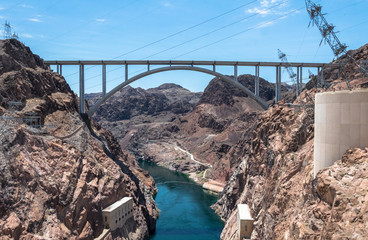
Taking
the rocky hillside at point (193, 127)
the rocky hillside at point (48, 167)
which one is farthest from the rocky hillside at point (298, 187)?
the rocky hillside at point (193, 127)

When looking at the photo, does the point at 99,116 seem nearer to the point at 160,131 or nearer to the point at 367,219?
the point at 160,131

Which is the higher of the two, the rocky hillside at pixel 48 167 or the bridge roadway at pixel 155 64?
the bridge roadway at pixel 155 64

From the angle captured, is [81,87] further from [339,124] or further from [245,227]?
[339,124]

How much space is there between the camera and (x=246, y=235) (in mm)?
28219

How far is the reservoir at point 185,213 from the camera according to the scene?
39.9m

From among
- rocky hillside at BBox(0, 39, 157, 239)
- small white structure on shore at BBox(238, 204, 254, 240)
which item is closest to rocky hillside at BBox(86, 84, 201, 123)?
rocky hillside at BBox(0, 39, 157, 239)

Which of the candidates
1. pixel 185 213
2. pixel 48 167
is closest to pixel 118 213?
pixel 48 167

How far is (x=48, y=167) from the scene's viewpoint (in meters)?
27.3

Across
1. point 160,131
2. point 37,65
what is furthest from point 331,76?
point 160,131

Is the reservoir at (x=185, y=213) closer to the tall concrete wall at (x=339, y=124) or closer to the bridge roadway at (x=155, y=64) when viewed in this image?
the bridge roadway at (x=155, y=64)

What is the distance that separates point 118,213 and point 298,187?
19.5m

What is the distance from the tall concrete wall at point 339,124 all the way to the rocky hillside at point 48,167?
809 inches

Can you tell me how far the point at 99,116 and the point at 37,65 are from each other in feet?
430

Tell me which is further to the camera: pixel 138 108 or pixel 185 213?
pixel 138 108
